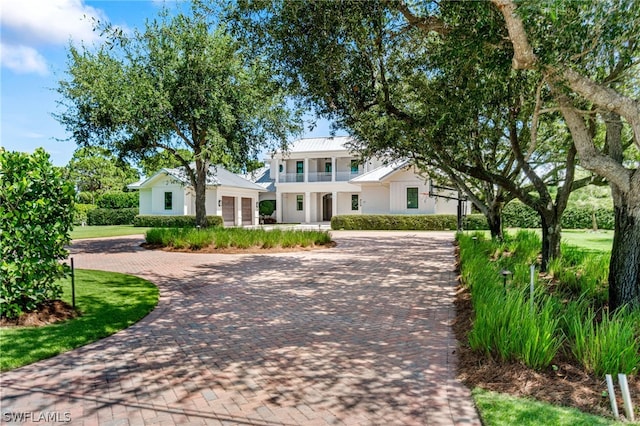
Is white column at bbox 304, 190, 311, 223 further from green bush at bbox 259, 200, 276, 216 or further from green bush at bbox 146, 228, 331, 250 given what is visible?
green bush at bbox 146, 228, 331, 250

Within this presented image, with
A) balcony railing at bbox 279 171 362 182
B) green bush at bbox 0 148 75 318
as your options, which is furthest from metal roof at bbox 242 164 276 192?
green bush at bbox 0 148 75 318

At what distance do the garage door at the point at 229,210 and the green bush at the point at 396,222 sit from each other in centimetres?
982

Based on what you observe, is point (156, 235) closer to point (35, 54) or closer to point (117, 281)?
point (117, 281)

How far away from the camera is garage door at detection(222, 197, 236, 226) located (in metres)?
35.1

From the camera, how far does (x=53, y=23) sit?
714 cm

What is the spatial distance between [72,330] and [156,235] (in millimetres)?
12601

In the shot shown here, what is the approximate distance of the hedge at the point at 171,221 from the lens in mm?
31031

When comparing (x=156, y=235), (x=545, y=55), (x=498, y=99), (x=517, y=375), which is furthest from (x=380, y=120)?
(x=156, y=235)

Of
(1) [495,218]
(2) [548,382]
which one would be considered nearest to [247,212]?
(1) [495,218]

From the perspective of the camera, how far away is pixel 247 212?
125 feet

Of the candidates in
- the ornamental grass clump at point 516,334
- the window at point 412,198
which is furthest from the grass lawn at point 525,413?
the window at point 412,198

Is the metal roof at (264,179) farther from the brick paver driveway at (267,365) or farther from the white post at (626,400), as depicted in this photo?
the white post at (626,400)

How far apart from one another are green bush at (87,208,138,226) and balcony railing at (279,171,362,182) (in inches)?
559

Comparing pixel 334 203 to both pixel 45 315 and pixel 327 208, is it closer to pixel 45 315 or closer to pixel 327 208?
pixel 327 208
